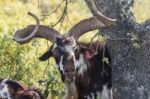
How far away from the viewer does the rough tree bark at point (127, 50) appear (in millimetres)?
12383

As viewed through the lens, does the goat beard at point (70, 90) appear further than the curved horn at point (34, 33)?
No

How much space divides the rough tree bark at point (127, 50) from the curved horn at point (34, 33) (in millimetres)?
1012

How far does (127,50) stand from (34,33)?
5.37 feet

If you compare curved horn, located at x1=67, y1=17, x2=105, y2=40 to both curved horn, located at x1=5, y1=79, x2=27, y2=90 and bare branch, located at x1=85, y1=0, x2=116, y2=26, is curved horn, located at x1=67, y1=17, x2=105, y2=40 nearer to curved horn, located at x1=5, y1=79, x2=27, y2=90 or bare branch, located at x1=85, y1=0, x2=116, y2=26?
bare branch, located at x1=85, y1=0, x2=116, y2=26

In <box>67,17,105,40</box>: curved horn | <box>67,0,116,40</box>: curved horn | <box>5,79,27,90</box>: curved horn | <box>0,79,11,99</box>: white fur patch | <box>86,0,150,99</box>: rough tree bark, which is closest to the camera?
<box>86,0,150,99</box>: rough tree bark

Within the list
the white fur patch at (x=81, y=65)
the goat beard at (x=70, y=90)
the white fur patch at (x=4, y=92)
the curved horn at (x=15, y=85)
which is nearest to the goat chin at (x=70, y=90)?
the goat beard at (x=70, y=90)

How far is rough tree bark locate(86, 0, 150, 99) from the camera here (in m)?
12.4

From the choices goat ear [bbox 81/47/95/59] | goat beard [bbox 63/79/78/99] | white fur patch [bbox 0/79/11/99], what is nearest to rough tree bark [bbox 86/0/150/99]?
goat ear [bbox 81/47/95/59]

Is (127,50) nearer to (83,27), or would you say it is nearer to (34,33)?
(83,27)

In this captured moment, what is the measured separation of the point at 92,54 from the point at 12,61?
7.94 ft

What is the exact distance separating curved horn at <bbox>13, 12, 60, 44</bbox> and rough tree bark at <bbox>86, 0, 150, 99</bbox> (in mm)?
1012

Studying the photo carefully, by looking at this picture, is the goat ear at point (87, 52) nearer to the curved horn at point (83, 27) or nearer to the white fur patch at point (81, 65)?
the white fur patch at point (81, 65)

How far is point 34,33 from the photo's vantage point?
13102 mm

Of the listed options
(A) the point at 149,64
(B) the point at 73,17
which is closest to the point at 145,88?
(A) the point at 149,64
